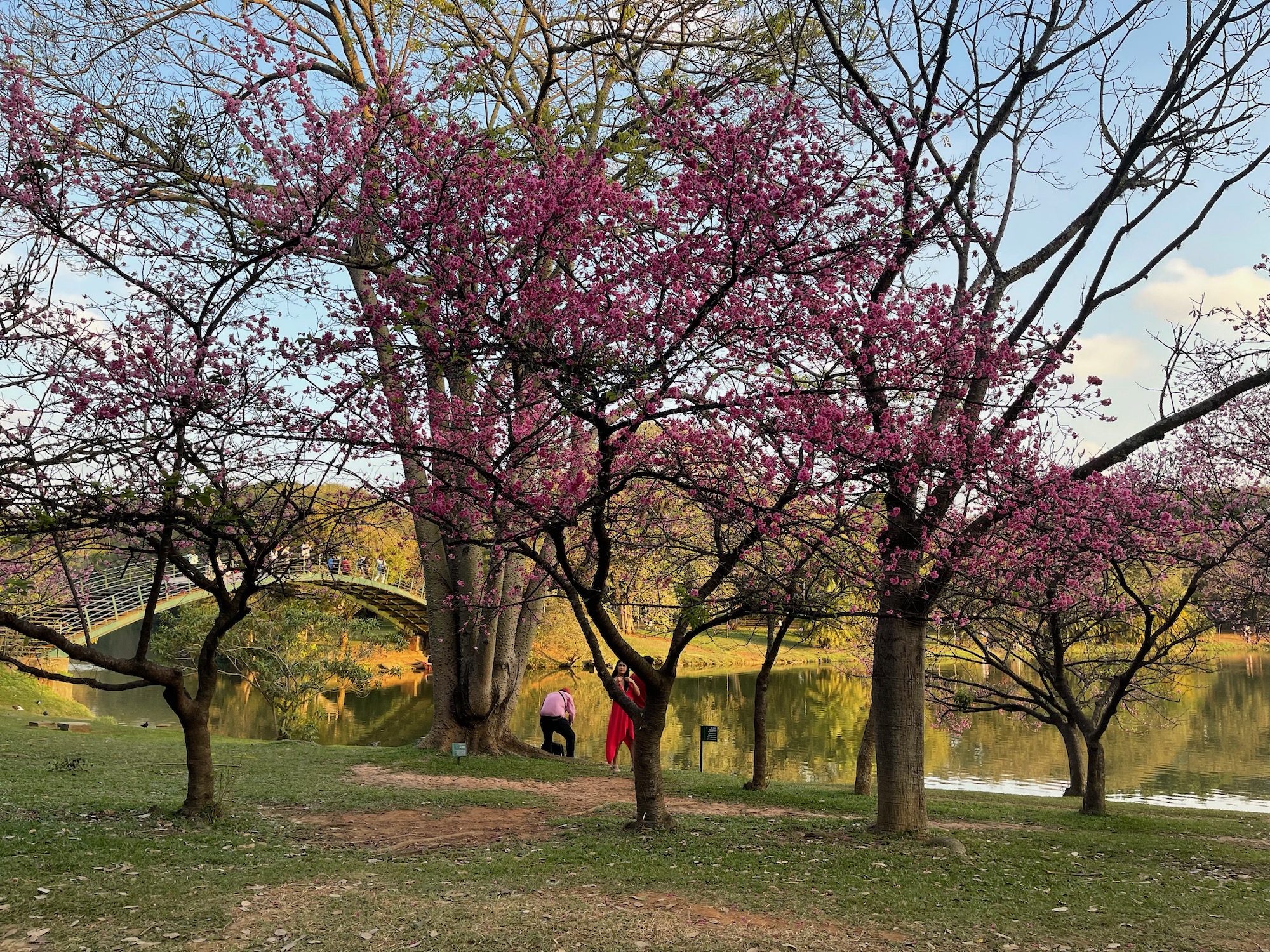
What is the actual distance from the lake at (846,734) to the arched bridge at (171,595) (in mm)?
2583

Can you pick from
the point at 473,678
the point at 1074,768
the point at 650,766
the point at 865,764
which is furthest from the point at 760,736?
the point at 1074,768

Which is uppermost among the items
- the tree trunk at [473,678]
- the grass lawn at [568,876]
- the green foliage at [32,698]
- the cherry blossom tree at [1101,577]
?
the cherry blossom tree at [1101,577]

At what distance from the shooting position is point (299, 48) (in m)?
13.1

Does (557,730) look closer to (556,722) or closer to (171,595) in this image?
(556,722)

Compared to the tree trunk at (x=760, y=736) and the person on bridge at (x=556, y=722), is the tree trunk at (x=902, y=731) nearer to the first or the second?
the tree trunk at (x=760, y=736)

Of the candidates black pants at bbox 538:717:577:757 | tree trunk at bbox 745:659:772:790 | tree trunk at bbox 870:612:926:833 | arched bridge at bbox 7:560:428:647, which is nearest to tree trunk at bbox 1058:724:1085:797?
tree trunk at bbox 745:659:772:790

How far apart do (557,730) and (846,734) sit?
9.82m

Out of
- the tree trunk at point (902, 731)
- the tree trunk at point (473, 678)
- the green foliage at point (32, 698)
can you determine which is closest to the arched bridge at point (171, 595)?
the green foliage at point (32, 698)

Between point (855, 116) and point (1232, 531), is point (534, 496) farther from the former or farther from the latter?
point (1232, 531)

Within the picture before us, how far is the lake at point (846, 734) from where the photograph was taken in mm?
16766

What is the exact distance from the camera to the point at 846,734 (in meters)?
22.3

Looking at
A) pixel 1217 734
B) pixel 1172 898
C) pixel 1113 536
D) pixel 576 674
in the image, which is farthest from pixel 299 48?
pixel 576 674

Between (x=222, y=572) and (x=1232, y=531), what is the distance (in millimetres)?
9359

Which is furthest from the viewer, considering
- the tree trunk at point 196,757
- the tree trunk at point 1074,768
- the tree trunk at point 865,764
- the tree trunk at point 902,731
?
the tree trunk at point 1074,768
